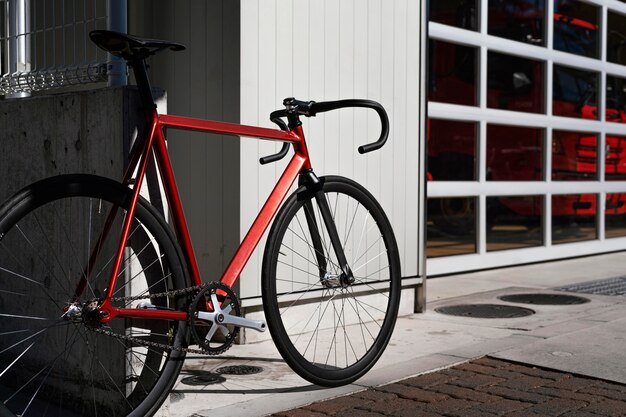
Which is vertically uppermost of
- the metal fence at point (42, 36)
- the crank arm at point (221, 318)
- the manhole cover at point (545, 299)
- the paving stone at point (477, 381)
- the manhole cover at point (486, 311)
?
the metal fence at point (42, 36)

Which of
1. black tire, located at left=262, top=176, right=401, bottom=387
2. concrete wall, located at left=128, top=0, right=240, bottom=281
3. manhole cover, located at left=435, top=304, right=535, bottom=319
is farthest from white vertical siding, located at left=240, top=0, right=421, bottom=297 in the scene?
manhole cover, located at left=435, top=304, right=535, bottom=319

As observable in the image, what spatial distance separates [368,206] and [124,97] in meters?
1.24

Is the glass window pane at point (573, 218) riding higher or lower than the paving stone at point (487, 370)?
higher

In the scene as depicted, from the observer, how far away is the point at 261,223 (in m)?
3.43

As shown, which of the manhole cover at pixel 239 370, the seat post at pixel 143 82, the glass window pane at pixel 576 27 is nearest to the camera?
the seat post at pixel 143 82

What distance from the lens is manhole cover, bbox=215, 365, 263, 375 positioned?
3.91 metres

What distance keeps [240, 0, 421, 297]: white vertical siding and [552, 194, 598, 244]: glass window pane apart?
3.33 meters

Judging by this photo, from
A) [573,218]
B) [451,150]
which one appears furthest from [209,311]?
[573,218]

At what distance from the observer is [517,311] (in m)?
5.48

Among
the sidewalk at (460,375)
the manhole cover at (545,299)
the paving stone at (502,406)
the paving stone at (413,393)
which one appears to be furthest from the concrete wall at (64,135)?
the manhole cover at (545,299)

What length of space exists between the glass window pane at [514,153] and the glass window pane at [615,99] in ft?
4.63

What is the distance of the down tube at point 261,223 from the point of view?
3.26 m

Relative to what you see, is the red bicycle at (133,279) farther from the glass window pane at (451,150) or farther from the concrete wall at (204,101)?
the glass window pane at (451,150)

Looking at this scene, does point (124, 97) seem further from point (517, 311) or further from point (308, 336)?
point (517, 311)
